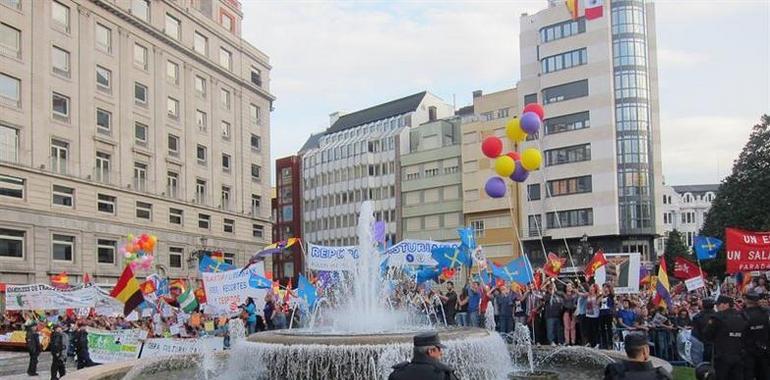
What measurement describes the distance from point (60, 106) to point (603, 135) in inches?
1696

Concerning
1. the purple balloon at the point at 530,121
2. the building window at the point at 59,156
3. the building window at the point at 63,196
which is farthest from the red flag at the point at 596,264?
the building window at the point at 59,156

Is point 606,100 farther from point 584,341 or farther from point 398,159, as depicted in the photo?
point 584,341

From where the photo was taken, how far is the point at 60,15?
Result: 48938 millimetres

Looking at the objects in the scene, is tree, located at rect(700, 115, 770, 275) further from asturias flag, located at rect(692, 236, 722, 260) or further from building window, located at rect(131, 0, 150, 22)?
building window, located at rect(131, 0, 150, 22)

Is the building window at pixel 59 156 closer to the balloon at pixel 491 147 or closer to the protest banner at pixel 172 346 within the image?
the balloon at pixel 491 147

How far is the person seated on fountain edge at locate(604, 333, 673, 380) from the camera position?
5777 millimetres

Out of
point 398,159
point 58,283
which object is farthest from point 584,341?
point 398,159

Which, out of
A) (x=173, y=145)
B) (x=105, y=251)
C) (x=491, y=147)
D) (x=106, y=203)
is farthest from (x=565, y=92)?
(x=491, y=147)

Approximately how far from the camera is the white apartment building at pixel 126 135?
45.2m

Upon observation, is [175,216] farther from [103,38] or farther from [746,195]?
[746,195]

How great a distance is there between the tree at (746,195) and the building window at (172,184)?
39.8 meters

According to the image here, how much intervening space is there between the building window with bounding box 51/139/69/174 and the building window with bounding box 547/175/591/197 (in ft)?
128

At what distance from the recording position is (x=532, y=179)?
235 ft

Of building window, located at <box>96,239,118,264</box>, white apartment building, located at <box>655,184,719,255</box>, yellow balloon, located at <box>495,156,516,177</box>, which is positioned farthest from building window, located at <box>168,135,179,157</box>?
white apartment building, located at <box>655,184,719,255</box>
